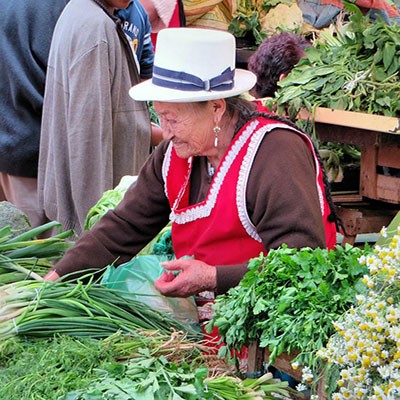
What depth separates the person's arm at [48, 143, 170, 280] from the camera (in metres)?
3.14

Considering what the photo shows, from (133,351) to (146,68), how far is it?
3114mm

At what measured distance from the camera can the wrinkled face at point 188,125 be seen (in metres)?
2.79

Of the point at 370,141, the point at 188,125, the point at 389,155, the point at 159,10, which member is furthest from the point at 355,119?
the point at 159,10

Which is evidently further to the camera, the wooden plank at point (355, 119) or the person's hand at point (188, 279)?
the wooden plank at point (355, 119)

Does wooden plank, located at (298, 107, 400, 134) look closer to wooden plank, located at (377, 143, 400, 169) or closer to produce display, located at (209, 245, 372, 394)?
wooden plank, located at (377, 143, 400, 169)

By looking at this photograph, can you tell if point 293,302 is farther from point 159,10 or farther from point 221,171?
point 159,10

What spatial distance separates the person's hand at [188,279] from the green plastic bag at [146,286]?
11 cm

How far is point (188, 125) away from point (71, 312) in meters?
0.75

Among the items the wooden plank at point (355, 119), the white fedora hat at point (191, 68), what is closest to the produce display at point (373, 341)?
the white fedora hat at point (191, 68)

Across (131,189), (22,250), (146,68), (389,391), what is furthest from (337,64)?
(389,391)

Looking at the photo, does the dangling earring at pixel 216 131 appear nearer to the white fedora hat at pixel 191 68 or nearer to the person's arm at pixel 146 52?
the white fedora hat at pixel 191 68

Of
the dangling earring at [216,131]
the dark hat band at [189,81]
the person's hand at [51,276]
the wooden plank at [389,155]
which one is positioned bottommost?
the wooden plank at [389,155]

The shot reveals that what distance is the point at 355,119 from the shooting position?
4.20 meters

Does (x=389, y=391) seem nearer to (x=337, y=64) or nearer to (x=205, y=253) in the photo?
(x=205, y=253)
